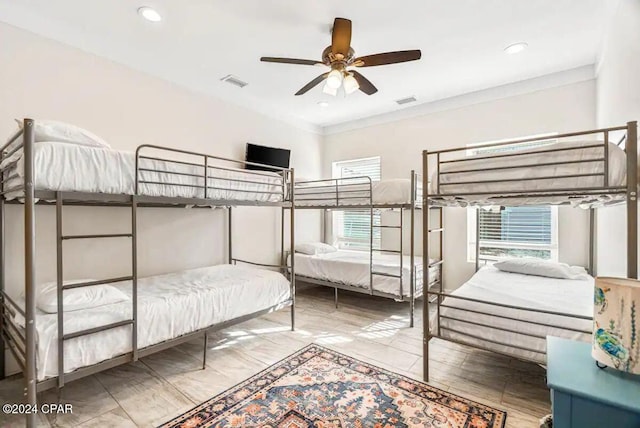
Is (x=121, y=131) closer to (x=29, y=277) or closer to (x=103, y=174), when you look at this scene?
(x=103, y=174)

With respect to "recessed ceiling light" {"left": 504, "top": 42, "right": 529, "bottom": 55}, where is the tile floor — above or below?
below

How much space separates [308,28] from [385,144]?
2645 millimetres

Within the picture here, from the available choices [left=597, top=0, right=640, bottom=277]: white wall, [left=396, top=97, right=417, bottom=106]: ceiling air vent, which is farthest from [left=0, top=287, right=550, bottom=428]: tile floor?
[left=396, top=97, right=417, bottom=106]: ceiling air vent

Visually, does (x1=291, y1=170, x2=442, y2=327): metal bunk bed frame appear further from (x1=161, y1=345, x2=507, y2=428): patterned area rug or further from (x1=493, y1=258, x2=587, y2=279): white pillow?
(x1=161, y1=345, x2=507, y2=428): patterned area rug

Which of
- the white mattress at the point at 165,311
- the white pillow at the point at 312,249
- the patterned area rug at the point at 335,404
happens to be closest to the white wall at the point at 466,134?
the white pillow at the point at 312,249

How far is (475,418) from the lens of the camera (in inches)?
73.4

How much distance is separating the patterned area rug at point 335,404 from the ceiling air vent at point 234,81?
10.6 feet

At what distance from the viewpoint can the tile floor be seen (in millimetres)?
1958

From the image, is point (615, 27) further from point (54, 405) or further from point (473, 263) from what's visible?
point (54, 405)

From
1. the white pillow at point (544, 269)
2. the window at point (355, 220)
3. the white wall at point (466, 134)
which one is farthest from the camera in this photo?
the window at point (355, 220)

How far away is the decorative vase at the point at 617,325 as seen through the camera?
1.08m

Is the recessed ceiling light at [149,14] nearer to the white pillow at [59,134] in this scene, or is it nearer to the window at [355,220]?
the white pillow at [59,134]

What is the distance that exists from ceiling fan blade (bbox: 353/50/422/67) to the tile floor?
2536 millimetres

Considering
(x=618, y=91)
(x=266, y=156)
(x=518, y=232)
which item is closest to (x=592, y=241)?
(x=518, y=232)
